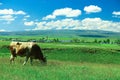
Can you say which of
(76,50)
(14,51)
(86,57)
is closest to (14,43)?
(14,51)

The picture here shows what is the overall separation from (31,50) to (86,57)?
29856 millimetres

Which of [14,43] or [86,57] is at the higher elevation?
[14,43]

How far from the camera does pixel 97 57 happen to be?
60406 mm

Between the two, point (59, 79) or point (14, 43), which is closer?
point (59, 79)

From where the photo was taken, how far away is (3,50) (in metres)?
65.7

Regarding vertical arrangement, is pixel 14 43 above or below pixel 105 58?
above

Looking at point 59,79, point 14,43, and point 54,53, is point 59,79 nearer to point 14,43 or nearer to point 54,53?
point 14,43

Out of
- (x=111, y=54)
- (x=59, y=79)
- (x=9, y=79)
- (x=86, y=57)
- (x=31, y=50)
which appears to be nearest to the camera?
(x=9, y=79)

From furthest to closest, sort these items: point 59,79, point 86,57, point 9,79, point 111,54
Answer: point 111,54, point 86,57, point 59,79, point 9,79

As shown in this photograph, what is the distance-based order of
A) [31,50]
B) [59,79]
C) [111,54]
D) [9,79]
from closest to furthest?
[9,79], [59,79], [31,50], [111,54]

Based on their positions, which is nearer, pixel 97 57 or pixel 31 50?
pixel 31 50

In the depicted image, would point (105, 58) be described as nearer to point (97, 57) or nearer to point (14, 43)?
point (97, 57)

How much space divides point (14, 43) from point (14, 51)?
0.89 metres

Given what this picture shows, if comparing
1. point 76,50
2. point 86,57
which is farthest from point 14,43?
point 76,50
